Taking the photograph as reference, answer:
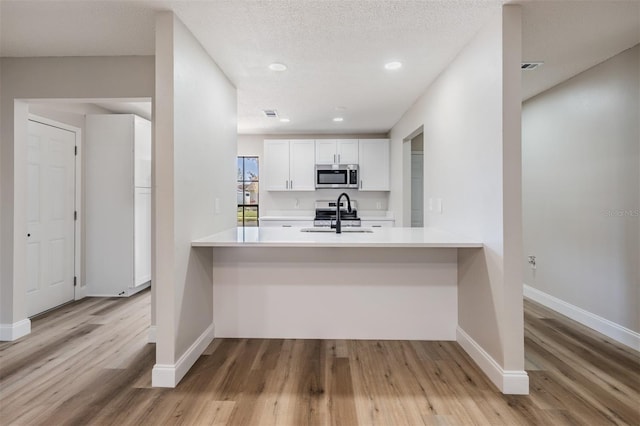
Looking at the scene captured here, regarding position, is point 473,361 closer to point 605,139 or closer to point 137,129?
point 605,139

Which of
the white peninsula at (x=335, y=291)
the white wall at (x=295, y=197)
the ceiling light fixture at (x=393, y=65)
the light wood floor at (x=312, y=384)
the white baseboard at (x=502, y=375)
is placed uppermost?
the ceiling light fixture at (x=393, y=65)

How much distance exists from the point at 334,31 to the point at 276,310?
2.22m

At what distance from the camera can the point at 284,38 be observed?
2.43m

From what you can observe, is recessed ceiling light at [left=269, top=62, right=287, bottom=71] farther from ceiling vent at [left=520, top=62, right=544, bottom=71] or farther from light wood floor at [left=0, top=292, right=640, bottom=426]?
light wood floor at [left=0, top=292, right=640, bottom=426]

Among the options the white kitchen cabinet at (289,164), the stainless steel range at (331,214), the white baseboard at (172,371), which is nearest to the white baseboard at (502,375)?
the white baseboard at (172,371)

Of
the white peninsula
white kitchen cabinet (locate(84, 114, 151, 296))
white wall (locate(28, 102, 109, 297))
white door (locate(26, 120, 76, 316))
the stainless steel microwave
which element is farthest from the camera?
the stainless steel microwave

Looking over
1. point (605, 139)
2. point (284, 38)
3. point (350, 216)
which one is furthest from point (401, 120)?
point (284, 38)

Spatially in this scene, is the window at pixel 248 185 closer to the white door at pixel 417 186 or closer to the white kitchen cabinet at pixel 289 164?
the white kitchen cabinet at pixel 289 164

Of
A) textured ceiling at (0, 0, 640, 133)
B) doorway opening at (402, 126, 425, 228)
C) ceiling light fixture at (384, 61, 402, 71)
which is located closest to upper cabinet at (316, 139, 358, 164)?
doorway opening at (402, 126, 425, 228)

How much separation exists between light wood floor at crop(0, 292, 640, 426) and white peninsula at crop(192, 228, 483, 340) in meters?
0.15

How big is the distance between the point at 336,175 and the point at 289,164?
796 millimetres

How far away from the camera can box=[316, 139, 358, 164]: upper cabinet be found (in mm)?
5539

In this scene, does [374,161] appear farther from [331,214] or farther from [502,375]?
[502,375]

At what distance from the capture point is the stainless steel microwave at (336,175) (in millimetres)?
5484
